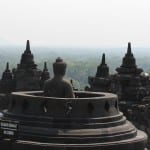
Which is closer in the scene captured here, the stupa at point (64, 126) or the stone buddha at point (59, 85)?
the stupa at point (64, 126)

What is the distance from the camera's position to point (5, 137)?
1858 cm

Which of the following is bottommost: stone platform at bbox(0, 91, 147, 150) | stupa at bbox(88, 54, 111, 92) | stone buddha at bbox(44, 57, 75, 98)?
stupa at bbox(88, 54, 111, 92)

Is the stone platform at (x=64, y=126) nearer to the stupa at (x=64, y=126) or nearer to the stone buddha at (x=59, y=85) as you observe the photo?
the stupa at (x=64, y=126)

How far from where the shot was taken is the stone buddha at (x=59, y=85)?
20008 millimetres

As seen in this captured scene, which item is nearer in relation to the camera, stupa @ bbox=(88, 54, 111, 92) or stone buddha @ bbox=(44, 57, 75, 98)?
stone buddha @ bbox=(44, 57, 75, 98)

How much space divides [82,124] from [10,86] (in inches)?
917

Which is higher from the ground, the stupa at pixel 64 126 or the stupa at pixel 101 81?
the stupa at pixel 64 126

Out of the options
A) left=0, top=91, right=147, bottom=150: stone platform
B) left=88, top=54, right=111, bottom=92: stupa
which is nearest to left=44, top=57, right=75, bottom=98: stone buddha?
left=0, top=91, right=147, bottom=150: stone platform

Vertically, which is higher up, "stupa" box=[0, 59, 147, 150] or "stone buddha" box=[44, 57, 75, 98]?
"stone buddha" box=[44, 57, 75, 98]

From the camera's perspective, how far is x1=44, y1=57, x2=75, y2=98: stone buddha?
2001 centimetres

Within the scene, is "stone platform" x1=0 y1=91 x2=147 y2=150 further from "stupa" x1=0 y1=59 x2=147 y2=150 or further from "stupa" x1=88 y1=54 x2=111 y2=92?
"stupa" x1=88 y1=54 x2=111 y2=92

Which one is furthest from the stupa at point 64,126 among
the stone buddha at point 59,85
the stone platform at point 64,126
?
the stone buddha at point 59,85

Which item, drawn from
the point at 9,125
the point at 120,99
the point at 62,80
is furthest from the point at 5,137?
the point at 120,99

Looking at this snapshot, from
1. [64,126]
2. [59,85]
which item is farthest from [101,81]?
[64,126]
